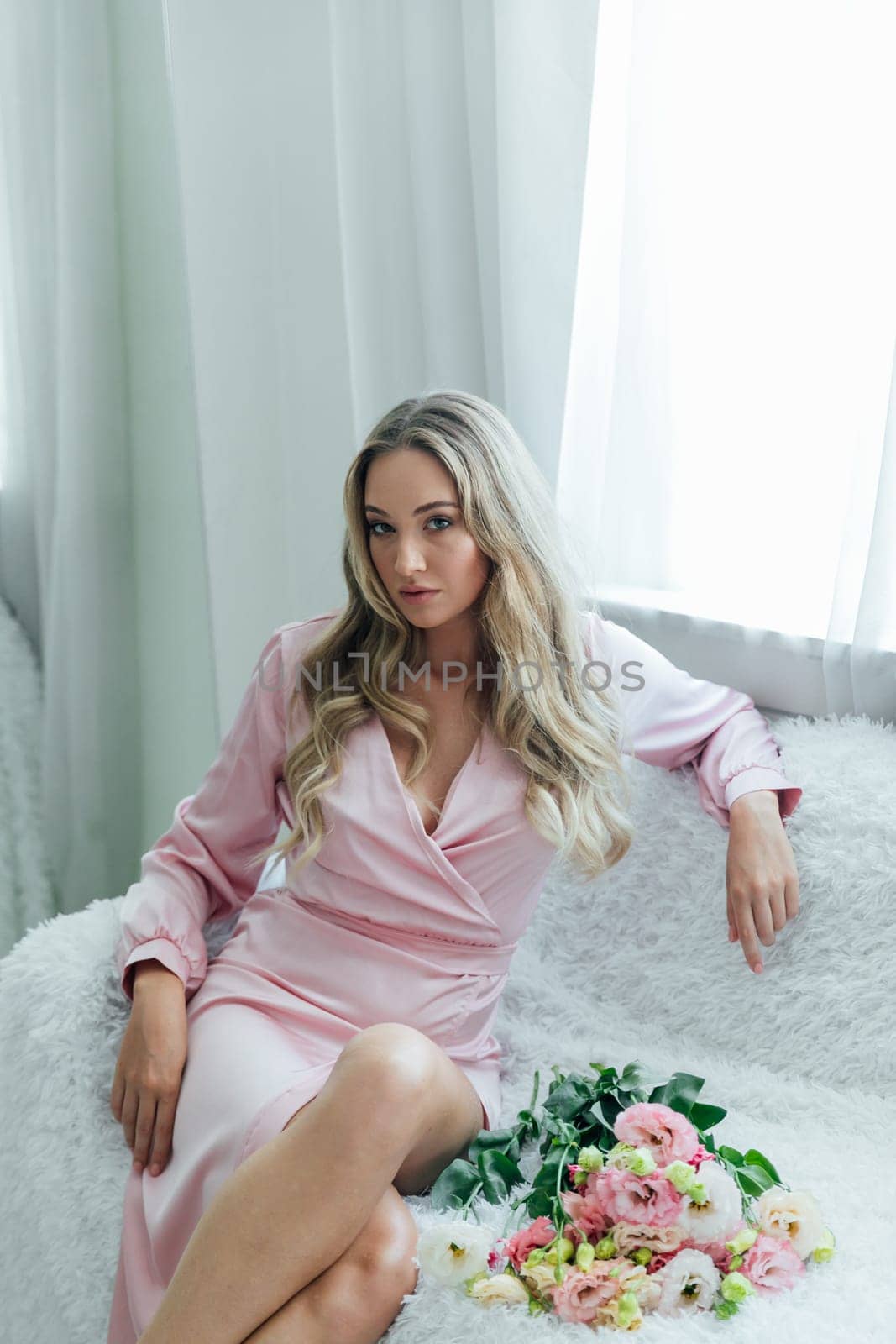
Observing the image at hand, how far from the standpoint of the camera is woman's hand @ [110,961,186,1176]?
4.55 feet

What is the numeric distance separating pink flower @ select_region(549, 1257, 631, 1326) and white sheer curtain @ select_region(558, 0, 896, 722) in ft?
2.81

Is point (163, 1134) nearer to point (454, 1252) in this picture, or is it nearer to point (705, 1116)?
point (454, 1252)

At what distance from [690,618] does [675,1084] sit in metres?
0.74

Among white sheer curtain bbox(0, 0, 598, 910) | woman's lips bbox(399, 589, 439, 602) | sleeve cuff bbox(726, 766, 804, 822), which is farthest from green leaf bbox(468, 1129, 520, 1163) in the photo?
white sheer curtain bbox(0, 0, 598, 910)

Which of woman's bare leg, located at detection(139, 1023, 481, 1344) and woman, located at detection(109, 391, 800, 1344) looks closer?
woman's bare leg, located at detection(139, 1023, 481, 1344)

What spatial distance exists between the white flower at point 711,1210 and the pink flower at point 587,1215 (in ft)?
0.25

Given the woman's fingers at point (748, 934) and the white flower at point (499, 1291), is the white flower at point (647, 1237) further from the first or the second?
the woman's fingers at point (748, 934)

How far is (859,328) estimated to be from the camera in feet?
4.98

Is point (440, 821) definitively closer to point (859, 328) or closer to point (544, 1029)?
point (544, 1029)

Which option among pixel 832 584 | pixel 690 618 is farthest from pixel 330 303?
pixel 832 584

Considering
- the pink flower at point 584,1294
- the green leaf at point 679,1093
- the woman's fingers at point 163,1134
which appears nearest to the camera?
the pink flower at point 584,1294

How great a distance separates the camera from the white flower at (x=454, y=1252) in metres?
1.10

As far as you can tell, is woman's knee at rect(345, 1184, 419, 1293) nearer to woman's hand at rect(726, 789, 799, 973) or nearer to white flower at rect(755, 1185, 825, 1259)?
white flower at rect(755, 1185, 825, 1259)

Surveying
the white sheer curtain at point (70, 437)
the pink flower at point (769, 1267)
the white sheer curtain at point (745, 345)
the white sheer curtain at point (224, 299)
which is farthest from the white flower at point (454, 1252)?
the white sheer curtain at point (70, 437)
